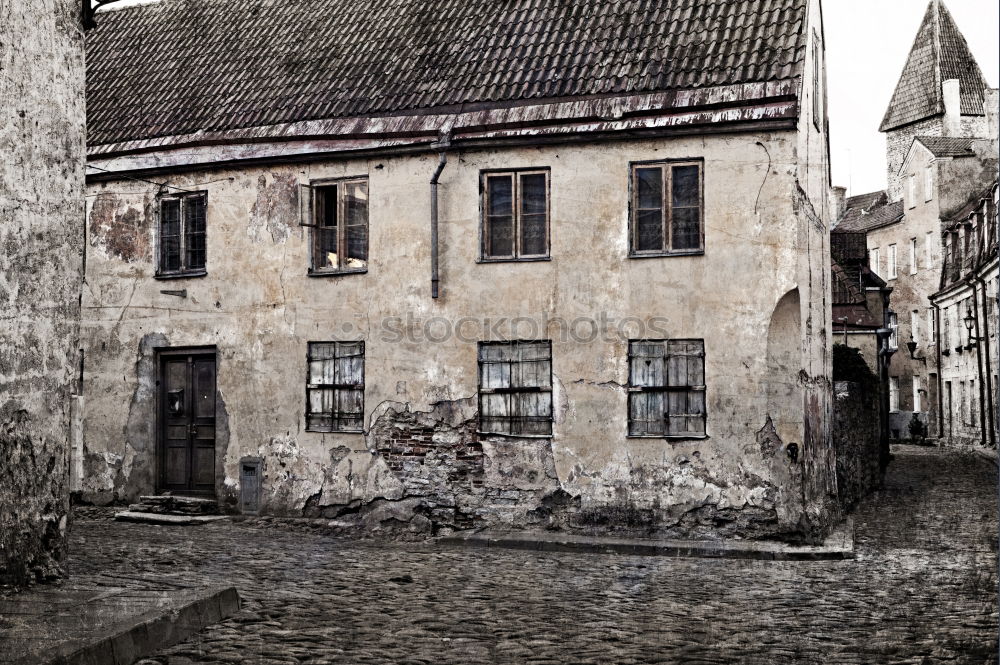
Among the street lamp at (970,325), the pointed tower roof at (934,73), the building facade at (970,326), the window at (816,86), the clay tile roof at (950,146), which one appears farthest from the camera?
the pointed tower roof at (934,73)

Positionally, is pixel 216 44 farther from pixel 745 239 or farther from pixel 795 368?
pixel 795 368

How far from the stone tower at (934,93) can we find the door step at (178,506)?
50.4 meters

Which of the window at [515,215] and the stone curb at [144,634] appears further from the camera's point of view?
Result: the window at [515,215]

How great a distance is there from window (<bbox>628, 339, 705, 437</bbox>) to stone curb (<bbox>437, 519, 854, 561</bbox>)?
1441mm

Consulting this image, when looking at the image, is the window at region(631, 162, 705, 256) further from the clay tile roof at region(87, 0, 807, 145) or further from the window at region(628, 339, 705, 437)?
the window at region(628, 339, 705, 437)

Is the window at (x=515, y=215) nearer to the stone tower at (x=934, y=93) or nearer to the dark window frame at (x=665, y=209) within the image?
the dark window frame at (x=665, y=209)

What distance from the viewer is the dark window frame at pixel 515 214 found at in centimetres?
1498

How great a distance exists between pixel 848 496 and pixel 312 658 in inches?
486

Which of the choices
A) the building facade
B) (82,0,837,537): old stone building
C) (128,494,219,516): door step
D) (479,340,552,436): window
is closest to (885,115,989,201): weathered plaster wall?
the building facade

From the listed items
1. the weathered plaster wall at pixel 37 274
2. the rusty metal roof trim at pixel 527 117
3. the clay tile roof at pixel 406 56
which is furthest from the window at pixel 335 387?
the weathered plaster wall at pixel 37 274

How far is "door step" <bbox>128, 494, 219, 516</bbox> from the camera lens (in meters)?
16.4

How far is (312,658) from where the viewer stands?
7449 millimetres

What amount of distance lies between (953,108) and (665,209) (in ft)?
165

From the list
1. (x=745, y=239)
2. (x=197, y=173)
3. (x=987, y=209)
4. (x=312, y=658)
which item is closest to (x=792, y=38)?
(x=745, y=239)
